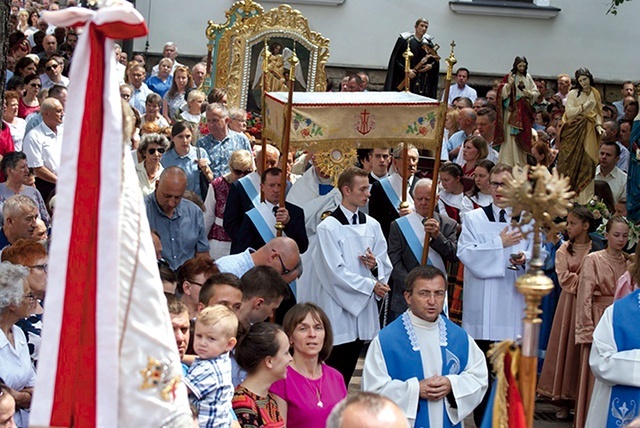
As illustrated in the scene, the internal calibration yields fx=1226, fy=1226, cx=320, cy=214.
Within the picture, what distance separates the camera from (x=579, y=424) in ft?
27.4

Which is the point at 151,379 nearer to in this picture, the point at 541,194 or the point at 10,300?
the point at 541,194

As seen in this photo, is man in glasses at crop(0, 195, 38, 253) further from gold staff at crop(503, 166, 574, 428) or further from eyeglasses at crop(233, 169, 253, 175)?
gold staff at crop(503, 166, 574, 428)

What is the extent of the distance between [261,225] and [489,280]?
67.4 inches

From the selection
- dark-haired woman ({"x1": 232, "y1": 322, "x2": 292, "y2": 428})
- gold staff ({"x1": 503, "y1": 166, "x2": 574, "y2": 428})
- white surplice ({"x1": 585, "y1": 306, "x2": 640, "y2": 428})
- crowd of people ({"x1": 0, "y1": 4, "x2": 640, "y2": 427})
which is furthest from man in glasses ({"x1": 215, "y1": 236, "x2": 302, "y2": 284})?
gold staff ({"x1": 503, "y1": 166, "x2": 574, "y2": 428})

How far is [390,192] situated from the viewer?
9.96 meters

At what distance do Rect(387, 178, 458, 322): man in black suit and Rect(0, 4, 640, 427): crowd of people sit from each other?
0.01 m

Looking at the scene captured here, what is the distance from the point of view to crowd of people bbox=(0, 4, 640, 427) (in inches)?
228

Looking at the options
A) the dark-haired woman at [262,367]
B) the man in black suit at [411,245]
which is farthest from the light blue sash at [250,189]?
the dark-haired woman at [262,367]

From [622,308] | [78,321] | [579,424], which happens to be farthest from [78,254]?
[579,424]

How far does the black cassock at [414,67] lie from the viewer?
59.9 feet

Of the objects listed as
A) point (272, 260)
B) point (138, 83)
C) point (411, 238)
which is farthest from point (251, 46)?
point (272, 260)

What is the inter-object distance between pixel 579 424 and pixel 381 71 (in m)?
15.2

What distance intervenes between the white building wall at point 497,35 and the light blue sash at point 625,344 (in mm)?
16146

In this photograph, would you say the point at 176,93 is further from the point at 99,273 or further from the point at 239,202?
the point at 99,273
